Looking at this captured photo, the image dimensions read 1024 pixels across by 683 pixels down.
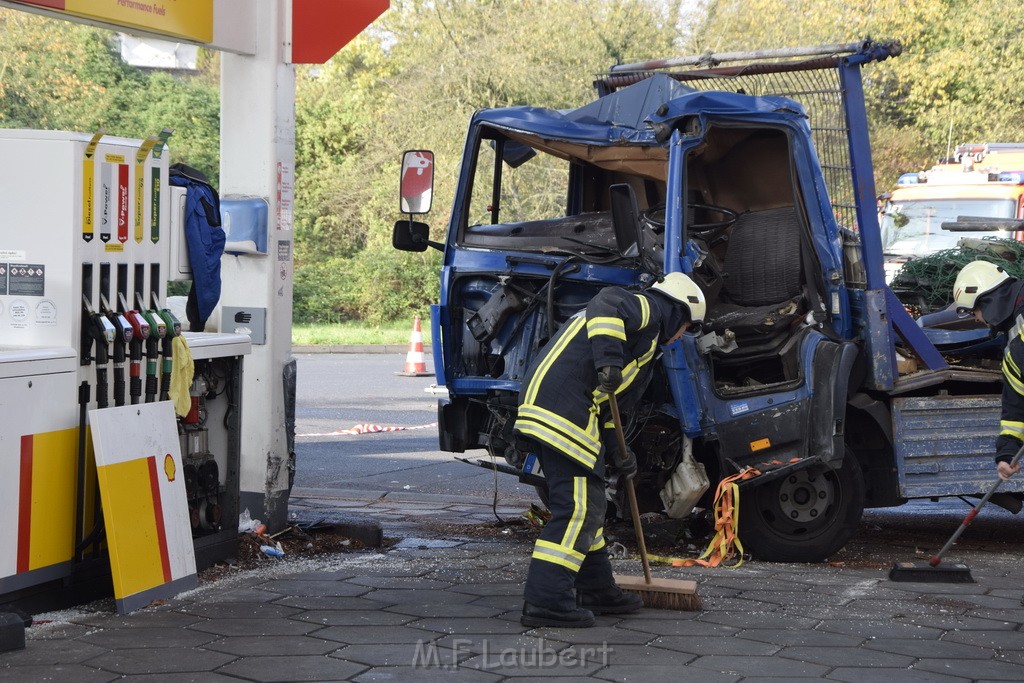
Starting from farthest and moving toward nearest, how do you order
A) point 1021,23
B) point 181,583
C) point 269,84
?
1. point 1021,23
2. point 269,84
3. point 181,583

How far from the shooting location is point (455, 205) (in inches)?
295

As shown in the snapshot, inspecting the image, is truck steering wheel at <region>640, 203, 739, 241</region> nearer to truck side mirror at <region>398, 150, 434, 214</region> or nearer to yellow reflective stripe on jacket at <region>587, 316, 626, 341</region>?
truck side mirror at <region>398, 150, 434, 214</region>

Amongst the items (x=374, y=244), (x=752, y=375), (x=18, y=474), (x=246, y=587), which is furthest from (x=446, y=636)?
(x=374, y=244)

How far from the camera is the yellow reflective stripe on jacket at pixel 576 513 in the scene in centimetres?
558

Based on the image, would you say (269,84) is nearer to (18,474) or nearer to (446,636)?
(18,474)

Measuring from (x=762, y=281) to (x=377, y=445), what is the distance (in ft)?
16.6

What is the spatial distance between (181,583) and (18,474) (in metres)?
0.99

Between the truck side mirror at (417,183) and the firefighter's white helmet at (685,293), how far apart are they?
1938 mm

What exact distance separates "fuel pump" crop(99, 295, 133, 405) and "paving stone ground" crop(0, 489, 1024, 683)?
36.2 inches

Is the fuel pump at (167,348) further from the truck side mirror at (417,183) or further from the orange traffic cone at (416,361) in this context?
the orange traffic cone at (416,361)

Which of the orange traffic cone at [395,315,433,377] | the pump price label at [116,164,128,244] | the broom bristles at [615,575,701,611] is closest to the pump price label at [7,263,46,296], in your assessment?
the pump price label at [116,164,128,244]

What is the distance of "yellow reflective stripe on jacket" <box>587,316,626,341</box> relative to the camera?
5.54 meters

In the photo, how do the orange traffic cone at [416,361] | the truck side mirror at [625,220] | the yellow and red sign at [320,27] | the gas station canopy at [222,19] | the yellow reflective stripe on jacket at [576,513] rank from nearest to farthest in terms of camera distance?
the yellow reflective stripe on jacket at [576,513] < the gas station canopy at [222,19] < the truck side mirror at [625,220] < the yellow and red sign at [320,27] < the orange traffic cone at [416,361]

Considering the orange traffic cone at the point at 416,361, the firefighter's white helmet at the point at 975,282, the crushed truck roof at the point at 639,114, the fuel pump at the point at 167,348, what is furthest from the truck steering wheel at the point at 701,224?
the orange traffic cone at the point at 416,361
